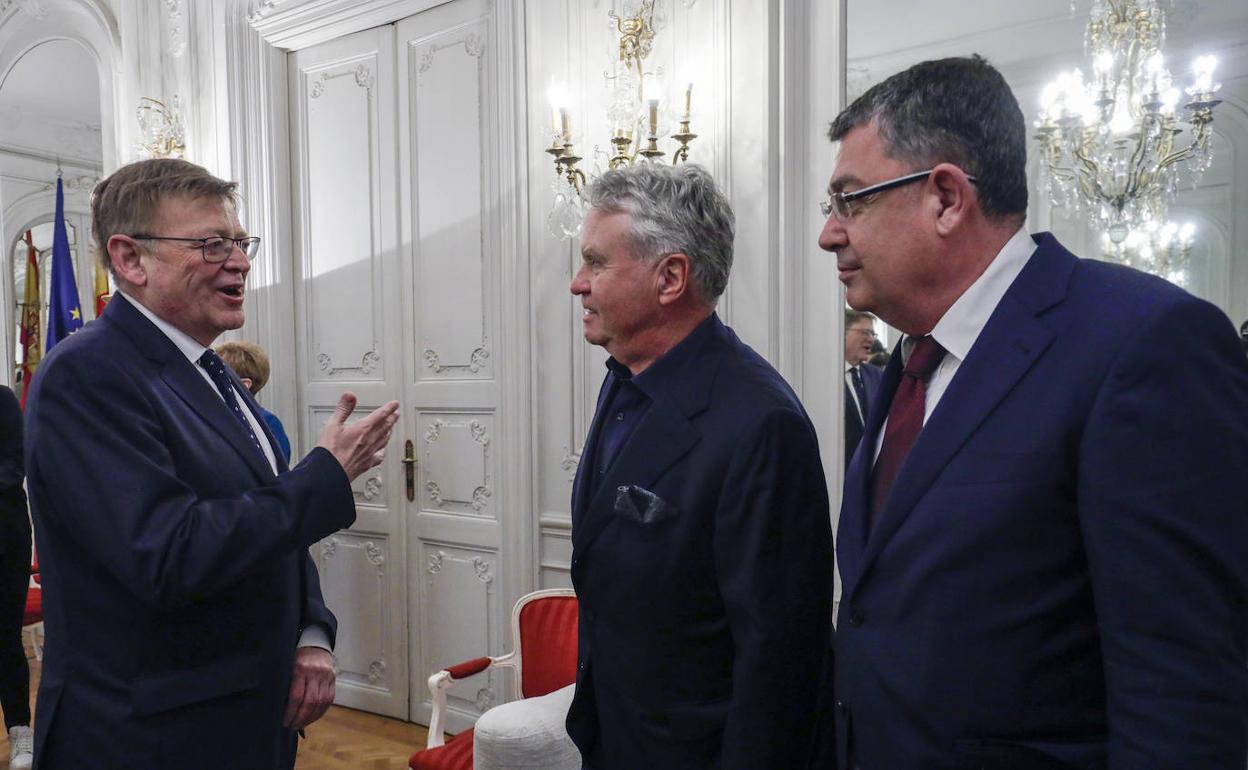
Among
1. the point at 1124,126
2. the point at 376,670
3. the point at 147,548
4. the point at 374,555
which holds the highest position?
the point at 1124,126

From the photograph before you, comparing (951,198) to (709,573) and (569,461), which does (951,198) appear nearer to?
(709,573)

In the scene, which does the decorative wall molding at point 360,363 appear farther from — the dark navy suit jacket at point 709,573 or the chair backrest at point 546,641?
the dark navy suit jacket at point 709,573

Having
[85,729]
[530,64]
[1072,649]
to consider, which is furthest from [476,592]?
[1072,649]

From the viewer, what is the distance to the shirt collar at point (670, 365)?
1.49 meters

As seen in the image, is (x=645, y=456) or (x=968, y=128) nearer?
(x=968, y=128)

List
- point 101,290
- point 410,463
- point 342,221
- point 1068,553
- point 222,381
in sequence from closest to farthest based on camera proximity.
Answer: point 1068,553
point 222,381
point 410,463
point 342,221
point 101,290

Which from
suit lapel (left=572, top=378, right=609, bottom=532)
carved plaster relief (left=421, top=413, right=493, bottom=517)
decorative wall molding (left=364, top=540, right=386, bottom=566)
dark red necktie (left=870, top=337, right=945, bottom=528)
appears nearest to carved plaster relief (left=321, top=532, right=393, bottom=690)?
decorative wall molding (left=364, top=540, right=386, bottom=566)

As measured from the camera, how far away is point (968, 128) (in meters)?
1.11

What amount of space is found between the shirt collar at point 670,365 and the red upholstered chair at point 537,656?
133 cm

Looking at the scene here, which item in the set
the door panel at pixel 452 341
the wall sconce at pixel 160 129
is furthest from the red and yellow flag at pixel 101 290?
the door panel at pixel 452 341

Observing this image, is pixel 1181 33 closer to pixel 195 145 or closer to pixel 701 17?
pixel 701 17

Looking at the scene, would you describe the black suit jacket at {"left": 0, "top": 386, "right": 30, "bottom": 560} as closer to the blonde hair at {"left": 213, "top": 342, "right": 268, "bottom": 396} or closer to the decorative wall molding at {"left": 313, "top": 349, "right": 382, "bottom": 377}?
the blonde hair at {"left": 213, "top": 342, "right": 268, "bottom": 396}

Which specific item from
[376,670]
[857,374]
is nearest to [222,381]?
[857,374]

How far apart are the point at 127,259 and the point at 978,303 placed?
1460 millimetres
